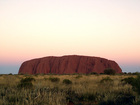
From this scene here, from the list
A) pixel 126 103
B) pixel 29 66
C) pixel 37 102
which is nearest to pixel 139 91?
pixel 126 103

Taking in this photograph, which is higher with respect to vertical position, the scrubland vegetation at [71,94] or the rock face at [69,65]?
the scrubland vegetation at [71,94]

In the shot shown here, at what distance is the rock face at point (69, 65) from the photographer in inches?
3172

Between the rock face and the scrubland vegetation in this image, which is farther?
the rock face

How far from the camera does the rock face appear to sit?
80.6 metres

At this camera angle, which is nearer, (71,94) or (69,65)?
(71,94)

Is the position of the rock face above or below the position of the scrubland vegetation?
below

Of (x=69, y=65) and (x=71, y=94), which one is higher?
(x=71, y=94)

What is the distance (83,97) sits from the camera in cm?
855

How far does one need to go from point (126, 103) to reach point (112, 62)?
3334 inches

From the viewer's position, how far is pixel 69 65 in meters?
83.0

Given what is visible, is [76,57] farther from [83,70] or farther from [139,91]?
[139,91]

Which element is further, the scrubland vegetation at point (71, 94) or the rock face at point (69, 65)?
the rock face at point (69, 65)

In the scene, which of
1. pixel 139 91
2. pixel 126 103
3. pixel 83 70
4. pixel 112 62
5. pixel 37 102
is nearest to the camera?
pixel 37 102

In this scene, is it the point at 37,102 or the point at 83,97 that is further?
the point at 83,97
